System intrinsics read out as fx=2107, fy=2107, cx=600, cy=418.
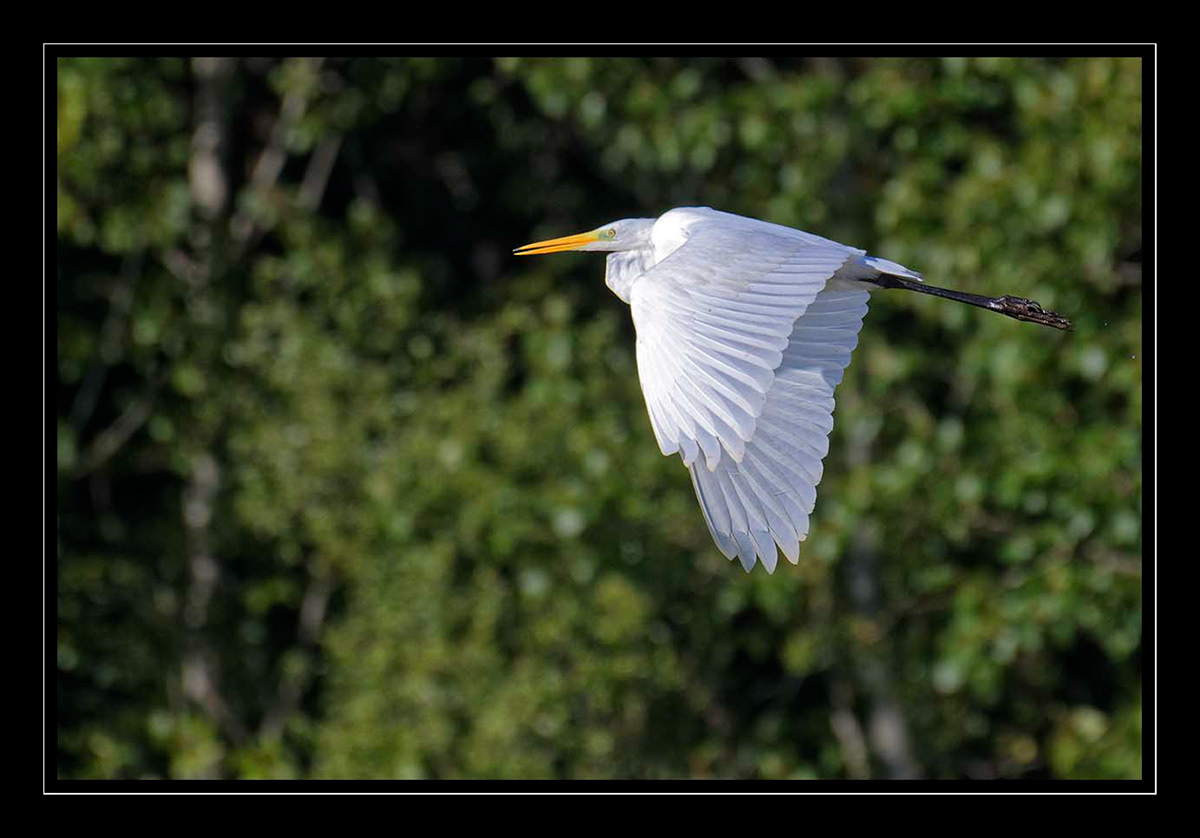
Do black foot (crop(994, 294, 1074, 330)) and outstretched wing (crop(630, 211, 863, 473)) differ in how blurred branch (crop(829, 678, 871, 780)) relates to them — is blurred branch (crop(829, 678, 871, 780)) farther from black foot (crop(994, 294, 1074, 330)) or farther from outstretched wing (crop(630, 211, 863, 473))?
outstretched wing (crop(630, 211, 863, 473))

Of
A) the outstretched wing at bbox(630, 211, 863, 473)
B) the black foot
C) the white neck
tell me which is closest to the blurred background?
the black foot

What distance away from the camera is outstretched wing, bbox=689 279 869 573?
3.22 m

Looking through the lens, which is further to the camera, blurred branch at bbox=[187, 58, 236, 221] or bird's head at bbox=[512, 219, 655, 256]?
blurred branch at bbox=[187, 58, 236, 221]

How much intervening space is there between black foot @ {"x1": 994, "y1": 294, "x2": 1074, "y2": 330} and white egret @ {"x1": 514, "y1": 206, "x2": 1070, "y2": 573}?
644 millimetres

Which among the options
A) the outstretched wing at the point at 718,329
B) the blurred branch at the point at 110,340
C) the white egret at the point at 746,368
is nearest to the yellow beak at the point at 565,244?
the white egret at the point at 746,368

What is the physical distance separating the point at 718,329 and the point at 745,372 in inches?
5.7

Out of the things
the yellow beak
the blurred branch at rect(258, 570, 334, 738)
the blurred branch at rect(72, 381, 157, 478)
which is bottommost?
the blurred branch at rect(258, 570, 334, 738)

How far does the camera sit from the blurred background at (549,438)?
5758 millimetres

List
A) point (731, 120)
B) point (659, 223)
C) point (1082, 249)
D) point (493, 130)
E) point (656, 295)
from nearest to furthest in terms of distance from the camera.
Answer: point (656, 295), point (659, 223), point (1082, 249), point (731, 120), point (493, 130)

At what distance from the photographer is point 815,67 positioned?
654 cm

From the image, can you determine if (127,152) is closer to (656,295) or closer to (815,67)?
(815,67)

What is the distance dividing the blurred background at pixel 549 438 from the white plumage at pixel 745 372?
2.03 m

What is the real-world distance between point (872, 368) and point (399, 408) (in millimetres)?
1377

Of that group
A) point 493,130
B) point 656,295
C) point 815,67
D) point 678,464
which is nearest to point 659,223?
point 656,295
